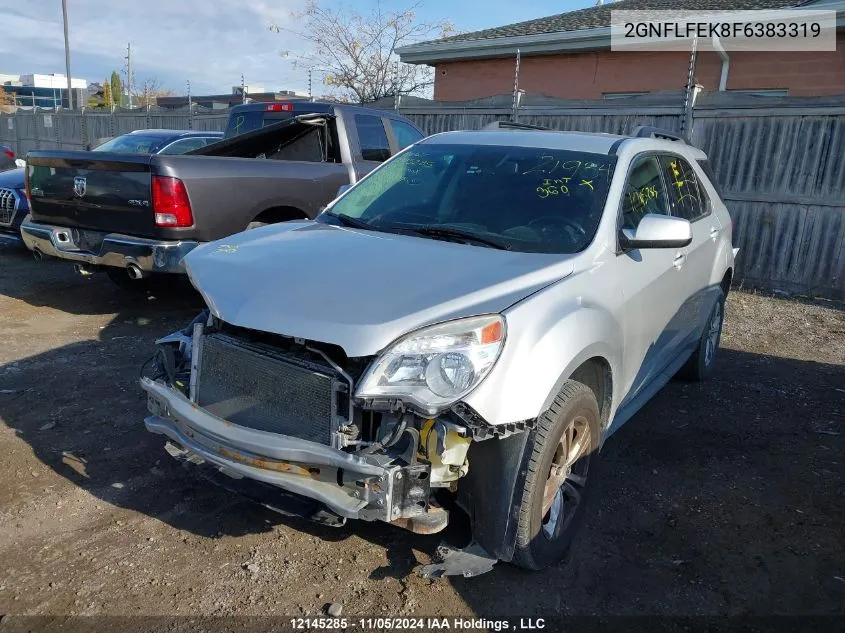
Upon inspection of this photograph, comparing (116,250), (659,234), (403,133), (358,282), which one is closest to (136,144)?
(403,133)

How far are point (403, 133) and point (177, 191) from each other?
→ 329cm

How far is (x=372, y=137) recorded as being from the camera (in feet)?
24.8

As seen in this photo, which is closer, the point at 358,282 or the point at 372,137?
the point at 358,282

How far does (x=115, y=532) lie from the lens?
3131mm

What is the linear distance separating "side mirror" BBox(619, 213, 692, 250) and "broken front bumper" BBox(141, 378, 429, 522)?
1.72 metres

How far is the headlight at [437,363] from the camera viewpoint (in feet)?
7.96

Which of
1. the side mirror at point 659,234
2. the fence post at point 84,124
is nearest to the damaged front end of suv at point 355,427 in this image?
the side mirror at point 659,234

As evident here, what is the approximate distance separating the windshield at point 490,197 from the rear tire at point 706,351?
2129 mm

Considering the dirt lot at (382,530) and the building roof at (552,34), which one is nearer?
the dirt lot at (382,530)

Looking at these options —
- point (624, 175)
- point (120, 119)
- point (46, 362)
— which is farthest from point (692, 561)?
point (120, 119)

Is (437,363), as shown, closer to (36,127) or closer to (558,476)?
(558,476)

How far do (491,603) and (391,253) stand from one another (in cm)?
158

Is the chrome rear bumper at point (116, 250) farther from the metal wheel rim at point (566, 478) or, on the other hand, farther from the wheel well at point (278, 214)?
the metal wheel rim at point (566, 478)

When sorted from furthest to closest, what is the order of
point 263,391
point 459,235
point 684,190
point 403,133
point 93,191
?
point 403,133 → point 93,191 → point 684,190 → point 459,235 → point 263,391
